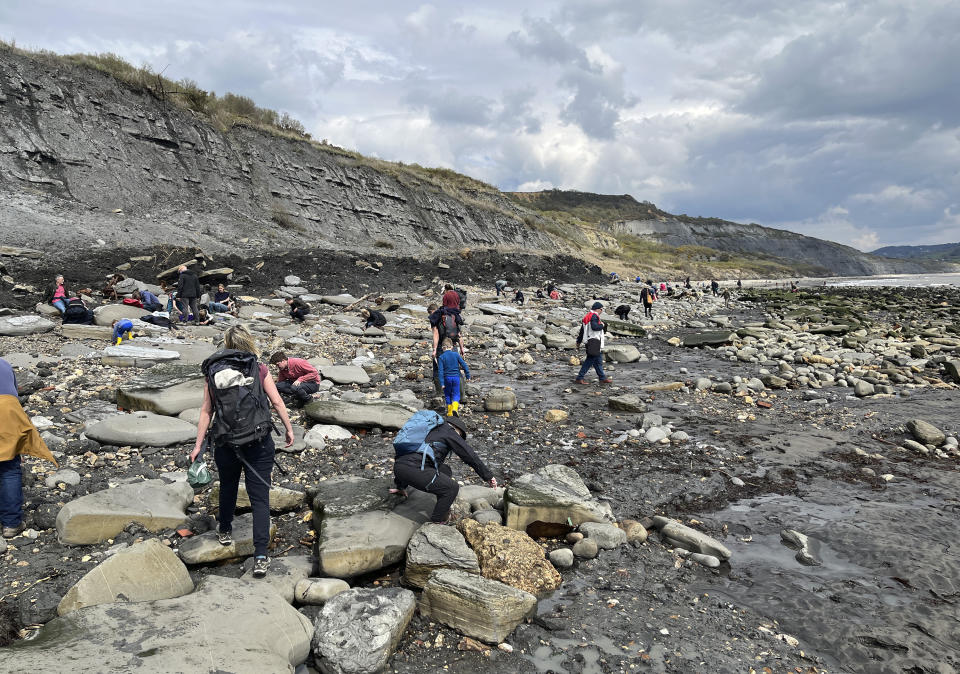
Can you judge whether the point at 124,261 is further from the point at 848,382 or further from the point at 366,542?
the point at 848,382

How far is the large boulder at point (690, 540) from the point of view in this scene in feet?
15.3

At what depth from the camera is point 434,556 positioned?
4.05 m

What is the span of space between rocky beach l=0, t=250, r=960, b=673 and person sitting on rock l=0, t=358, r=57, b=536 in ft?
0.71

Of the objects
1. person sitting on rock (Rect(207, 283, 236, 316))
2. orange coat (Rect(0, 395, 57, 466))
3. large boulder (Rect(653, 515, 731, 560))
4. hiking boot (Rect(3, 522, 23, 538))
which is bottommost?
large boulder (Rect(653, 515, 731, 560))

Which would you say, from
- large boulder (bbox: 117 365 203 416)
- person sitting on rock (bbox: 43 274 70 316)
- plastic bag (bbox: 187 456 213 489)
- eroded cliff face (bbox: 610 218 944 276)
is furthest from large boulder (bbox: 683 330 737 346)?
eroded cliff face (bbox: 610 218 944 276)

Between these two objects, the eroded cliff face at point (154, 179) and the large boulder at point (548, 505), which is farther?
the eroded cliff face at point (154, 179)

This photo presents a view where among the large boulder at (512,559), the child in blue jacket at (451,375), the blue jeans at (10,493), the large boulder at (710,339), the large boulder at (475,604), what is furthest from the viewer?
the large boulder at (710,339)

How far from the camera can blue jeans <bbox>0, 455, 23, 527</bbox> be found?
4.23m

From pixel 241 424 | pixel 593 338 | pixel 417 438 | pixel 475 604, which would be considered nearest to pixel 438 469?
pixel 417 438

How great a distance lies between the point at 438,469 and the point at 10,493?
11.7ft

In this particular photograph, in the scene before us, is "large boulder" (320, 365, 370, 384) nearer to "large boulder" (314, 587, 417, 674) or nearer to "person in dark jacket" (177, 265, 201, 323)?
"person in dark jacket" (177, 265, 201, 323)

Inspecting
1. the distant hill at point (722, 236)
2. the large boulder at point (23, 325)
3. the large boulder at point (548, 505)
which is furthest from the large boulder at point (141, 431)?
the distant hill at point (722, 236)

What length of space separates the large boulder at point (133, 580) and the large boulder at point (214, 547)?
1.30 feet

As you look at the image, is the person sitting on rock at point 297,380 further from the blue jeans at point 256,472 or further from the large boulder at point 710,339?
the large boulder at point 710,339
